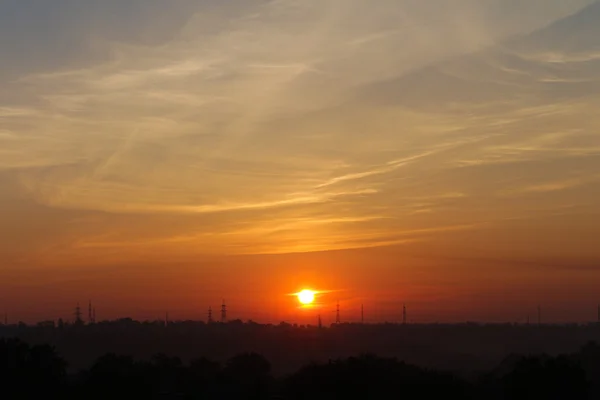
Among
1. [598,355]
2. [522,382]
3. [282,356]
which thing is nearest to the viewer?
[522,382]

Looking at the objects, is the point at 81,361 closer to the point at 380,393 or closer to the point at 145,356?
the point at 145,356

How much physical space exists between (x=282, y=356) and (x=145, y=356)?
30860 millimetres

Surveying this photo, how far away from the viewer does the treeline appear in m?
57.3

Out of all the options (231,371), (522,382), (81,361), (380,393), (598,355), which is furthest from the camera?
(81,361)

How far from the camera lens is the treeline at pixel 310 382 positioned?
188ft

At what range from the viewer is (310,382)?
6712 centimetres

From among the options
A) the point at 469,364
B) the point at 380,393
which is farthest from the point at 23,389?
the point at 469,364

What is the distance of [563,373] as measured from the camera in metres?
57.9

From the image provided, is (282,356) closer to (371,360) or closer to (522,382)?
(371,360)

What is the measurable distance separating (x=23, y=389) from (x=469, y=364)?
4403 inches

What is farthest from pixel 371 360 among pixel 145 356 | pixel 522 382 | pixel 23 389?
pixel 145 356

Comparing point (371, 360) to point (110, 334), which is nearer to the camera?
point (371, 360)

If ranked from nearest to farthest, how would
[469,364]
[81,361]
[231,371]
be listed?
[231,371], [81,361], [469,364]

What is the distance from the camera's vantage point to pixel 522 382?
57469mm
